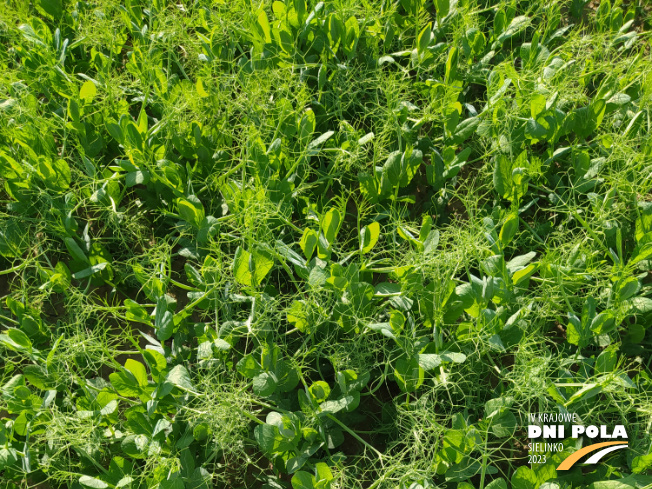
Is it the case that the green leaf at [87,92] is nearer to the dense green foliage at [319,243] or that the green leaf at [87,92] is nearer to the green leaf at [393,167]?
the dense green foliage at [319,243]

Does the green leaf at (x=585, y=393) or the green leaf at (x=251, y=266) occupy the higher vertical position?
the green leaf at (x=251, y=266)

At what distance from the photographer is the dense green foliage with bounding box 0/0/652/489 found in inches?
59.0

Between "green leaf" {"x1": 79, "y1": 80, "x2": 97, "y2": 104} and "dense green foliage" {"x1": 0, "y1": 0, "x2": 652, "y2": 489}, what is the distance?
0.02 metres

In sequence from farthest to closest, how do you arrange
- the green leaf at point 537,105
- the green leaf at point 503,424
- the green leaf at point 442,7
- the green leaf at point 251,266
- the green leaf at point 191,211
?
the green leaf at point 442,7
the green leaf at point 537,105
the green leaf at point 191,211
the green leaf at point 251,266
the green leaf at point 503,424

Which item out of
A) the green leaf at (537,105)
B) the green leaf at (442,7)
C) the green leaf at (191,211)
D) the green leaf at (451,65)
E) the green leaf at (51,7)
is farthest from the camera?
the green leaf at (51,7)

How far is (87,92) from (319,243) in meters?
1.03

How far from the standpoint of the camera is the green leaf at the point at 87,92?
1.99 m

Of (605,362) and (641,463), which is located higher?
(605,362)

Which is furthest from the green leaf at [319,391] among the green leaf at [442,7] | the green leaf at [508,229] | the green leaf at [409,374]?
the green leaf at [442,7]

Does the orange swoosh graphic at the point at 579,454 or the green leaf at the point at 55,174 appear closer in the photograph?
the orange swoosh graphic at the point at 579,454

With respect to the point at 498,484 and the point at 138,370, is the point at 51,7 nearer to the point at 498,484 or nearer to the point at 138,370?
the point at 138,370

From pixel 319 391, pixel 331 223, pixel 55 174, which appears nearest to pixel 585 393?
pixel 319 391

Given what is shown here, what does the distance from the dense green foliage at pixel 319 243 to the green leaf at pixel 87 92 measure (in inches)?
0.9

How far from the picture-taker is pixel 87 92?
6.53 ft
